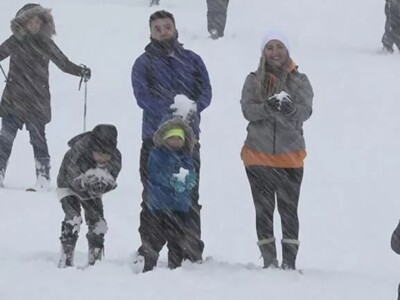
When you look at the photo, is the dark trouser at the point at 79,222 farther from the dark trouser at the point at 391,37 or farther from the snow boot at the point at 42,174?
the dark trouser at the point at 391,37

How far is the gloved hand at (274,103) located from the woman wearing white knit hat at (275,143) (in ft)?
0.44

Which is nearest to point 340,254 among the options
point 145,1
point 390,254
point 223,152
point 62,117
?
point 390,254

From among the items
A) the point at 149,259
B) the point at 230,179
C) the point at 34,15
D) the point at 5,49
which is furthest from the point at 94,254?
the point at 230,179

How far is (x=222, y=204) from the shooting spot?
9.88 meters

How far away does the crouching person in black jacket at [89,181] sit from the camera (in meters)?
6.71

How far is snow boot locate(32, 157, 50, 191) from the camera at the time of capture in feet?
32.1

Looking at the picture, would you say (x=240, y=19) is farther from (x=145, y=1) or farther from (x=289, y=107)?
(x=289, y=107)

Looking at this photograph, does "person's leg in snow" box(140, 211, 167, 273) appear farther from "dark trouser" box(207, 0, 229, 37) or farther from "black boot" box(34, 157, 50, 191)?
"dark trouser" box(207, 0, 229, 37)

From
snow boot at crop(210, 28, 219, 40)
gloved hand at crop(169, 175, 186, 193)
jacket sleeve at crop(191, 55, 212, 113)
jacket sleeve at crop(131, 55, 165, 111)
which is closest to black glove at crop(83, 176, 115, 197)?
gloved hand at crop(169, 175, 186, 193)

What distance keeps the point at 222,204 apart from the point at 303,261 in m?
1.91

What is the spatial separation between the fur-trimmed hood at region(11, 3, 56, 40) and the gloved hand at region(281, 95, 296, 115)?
11.1ft

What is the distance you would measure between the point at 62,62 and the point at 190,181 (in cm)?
303

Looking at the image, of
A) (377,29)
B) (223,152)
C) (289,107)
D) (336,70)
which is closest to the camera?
(289,107)

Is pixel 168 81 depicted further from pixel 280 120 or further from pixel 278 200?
pixel 278 200
